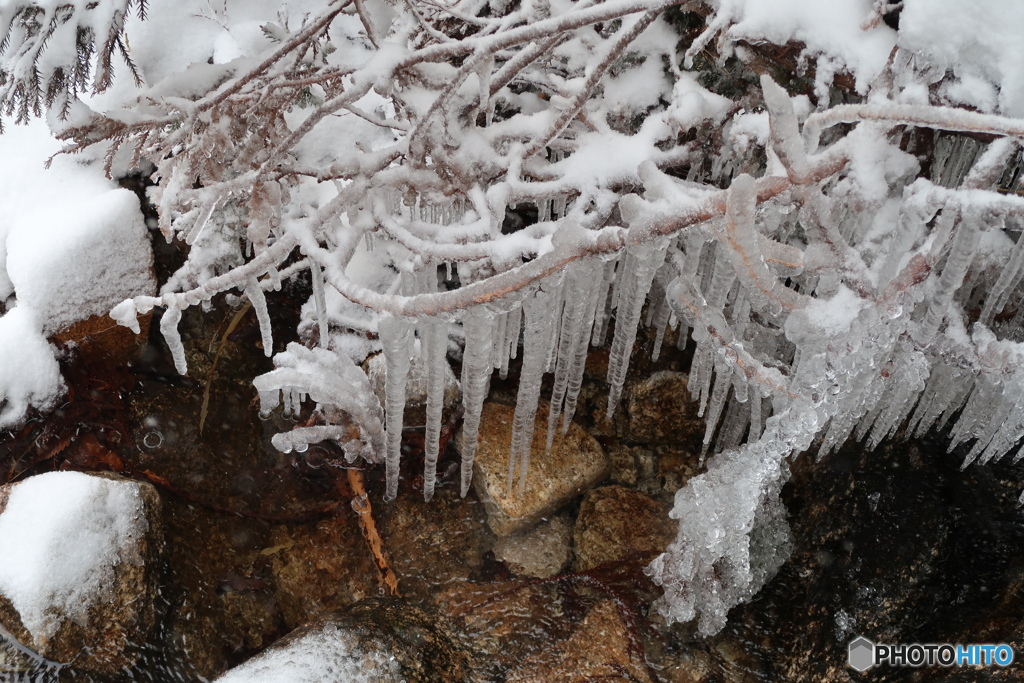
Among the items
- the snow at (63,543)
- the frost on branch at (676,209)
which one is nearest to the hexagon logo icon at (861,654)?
the frost on branch at (676,209)

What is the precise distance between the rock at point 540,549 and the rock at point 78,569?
1613 mm

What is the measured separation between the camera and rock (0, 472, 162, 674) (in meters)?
2.49

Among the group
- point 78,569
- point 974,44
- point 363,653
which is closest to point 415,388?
point 363,653

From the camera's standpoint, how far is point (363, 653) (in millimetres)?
2455

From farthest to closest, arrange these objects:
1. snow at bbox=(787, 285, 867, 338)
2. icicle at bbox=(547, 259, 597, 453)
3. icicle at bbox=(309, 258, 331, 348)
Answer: icicle at bbox=(309, 258, 331, 348) < icicle at bbox=(547, 259, 597, 453) < snow at bbox=(787, 285, 867, 338)

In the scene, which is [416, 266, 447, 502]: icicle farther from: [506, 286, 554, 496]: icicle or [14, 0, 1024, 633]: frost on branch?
[506, 286, 554, 496]: icicle

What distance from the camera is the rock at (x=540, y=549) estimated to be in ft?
10.1

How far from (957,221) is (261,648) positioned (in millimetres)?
3241

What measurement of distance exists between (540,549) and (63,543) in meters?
2.11

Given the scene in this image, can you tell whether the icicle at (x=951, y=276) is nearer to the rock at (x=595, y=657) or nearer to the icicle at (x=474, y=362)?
the icicle at (x=474, y=362)

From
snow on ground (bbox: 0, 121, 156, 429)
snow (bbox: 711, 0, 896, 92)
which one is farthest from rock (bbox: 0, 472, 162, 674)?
snow (bbox: 711, 0, 896, 92)

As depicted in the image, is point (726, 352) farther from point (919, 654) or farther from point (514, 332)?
point (919, 654)

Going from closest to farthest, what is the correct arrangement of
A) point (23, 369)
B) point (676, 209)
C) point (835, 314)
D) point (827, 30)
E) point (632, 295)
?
point (676, 209) < point (835, 314) < point (827, 30) < point (632, 295) < point (23, 369)

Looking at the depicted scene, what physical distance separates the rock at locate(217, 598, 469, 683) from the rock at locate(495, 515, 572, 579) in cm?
50
